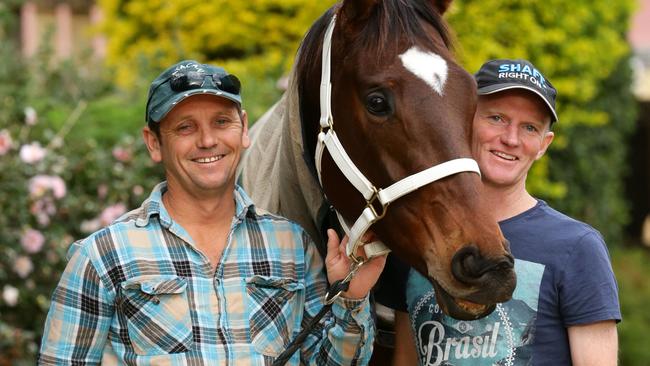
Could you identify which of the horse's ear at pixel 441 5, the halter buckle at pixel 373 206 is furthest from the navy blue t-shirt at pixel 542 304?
the horse's ear at pixel 441 5

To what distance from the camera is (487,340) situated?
2441mm

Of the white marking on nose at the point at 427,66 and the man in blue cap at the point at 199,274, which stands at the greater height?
the white marking on nose at the point at 427,66

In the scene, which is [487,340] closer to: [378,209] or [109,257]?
[378,209]

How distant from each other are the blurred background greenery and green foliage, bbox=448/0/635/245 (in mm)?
14

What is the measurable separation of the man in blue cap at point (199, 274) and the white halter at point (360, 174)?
→ 0.09 metres

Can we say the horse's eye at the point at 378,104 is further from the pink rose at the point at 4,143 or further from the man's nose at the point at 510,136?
the pink rose at the point at 4,143

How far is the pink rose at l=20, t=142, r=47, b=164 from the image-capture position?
15.1ft

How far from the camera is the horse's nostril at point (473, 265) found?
79.2 inches

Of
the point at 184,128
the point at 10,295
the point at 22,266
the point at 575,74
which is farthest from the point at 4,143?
the point at 575,74

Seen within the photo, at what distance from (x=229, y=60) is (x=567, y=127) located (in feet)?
10.2

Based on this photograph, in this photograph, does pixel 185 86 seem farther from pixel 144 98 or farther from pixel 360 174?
pixel 144 98

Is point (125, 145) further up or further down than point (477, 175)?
further up

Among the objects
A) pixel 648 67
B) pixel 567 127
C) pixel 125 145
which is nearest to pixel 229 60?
pixel 125 145

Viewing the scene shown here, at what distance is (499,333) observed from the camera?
243 centimetres
